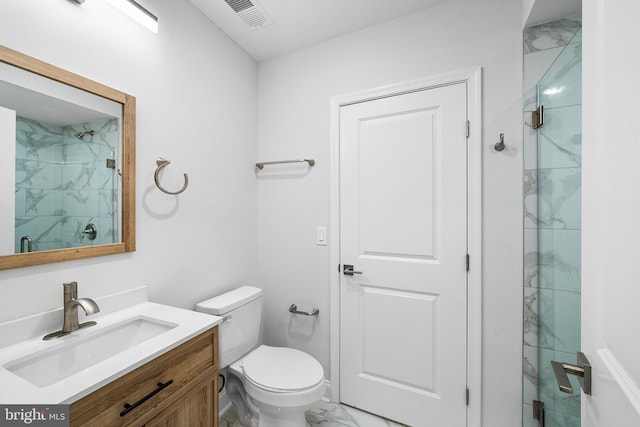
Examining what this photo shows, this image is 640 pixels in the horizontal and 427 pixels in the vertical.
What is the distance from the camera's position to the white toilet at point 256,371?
1.39 meters

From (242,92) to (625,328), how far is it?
2182 millimetres

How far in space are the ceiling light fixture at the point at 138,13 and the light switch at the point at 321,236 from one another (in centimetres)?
143

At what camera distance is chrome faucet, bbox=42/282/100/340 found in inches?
39.6

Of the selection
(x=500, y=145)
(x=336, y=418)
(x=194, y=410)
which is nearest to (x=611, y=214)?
(x=500, y=145)

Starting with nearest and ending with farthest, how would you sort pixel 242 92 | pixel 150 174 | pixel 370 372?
pixel 150 174
pixel 370 372
pixel 242 92

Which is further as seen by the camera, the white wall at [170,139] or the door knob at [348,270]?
the door knob at [348,270]

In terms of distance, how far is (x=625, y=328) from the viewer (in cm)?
52

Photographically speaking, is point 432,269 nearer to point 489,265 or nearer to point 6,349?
point 489,265

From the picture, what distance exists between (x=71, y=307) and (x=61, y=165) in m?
0.55

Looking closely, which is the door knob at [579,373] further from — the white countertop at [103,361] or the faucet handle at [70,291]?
the faucet handle at [70,291]

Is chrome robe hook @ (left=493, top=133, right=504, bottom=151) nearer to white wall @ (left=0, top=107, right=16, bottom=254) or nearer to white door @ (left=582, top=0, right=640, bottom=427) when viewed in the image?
white door @ (left=582, top=0, right=640, bottom=427)

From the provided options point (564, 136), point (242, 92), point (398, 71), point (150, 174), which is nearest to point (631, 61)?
point (564, 136)

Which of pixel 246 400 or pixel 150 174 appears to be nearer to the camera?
pixel 150 174

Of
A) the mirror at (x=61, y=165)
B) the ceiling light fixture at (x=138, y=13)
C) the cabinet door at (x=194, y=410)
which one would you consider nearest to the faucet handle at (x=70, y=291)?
the mirror at (x=61, y=165)
